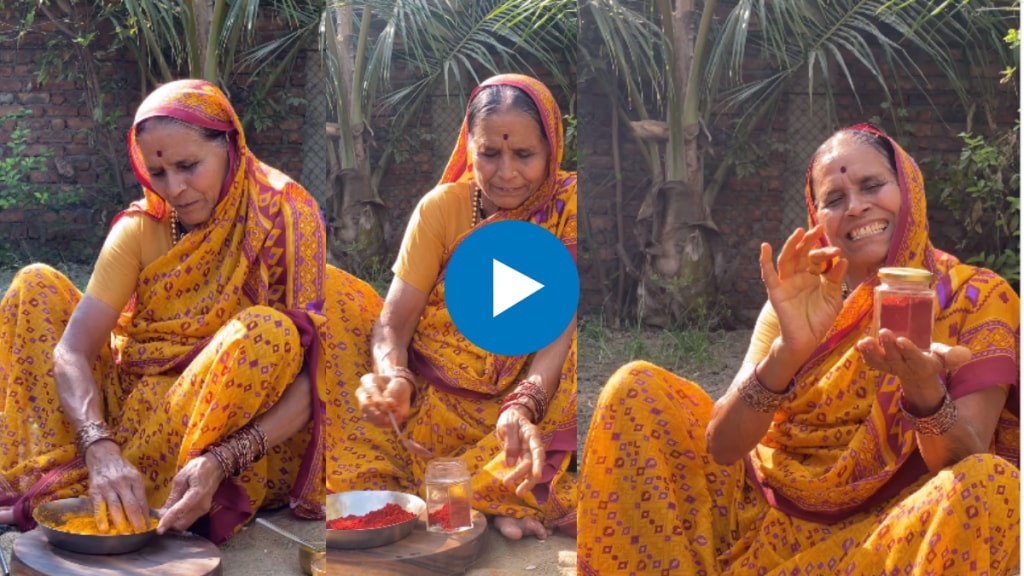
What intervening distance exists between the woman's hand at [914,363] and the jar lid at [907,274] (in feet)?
0.33

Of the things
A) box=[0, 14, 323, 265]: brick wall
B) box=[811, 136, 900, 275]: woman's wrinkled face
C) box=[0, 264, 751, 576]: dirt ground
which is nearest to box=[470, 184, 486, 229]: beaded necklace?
box=[0, 264, 751, 576]: dirt ground

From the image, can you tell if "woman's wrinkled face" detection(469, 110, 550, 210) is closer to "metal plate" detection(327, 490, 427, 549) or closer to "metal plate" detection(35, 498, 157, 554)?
"metal plate" detection(327, 490, 427, 549)

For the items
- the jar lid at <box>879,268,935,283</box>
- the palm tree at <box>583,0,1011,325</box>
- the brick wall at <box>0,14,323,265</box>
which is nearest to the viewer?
the jar lid at <box>879,268,935,283</box>

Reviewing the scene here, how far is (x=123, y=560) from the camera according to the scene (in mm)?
3467

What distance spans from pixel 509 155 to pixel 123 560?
1744 millimetres

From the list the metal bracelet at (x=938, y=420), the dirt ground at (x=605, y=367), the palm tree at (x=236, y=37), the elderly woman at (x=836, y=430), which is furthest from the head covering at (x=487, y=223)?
the palm tree at (x=236, y=37)

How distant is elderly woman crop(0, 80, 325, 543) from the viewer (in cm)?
379

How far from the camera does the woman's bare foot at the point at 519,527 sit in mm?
2673

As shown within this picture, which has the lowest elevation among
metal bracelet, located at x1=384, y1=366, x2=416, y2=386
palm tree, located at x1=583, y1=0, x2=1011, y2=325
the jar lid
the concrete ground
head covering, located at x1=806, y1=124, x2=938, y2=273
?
the concrete ground

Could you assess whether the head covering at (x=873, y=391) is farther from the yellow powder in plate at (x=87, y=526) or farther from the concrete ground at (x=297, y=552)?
the yellow powder in plate at (x=87, y=526)

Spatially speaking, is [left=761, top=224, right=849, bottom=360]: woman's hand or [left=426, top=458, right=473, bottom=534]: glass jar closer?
[left=761, top=224, right=849, bottom=360]: woman's hand

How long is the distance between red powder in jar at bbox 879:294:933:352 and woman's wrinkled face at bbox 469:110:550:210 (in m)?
0.73

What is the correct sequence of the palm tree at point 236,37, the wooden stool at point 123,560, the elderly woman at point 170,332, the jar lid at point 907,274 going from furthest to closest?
the palm tree at point 236,37
the elderly woman at point 170,332
the wooden stool at point 123,560
the jar lid at point 907,274

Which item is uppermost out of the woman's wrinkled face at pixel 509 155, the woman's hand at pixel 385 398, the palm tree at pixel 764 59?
the palm tree at pixel 764 59
